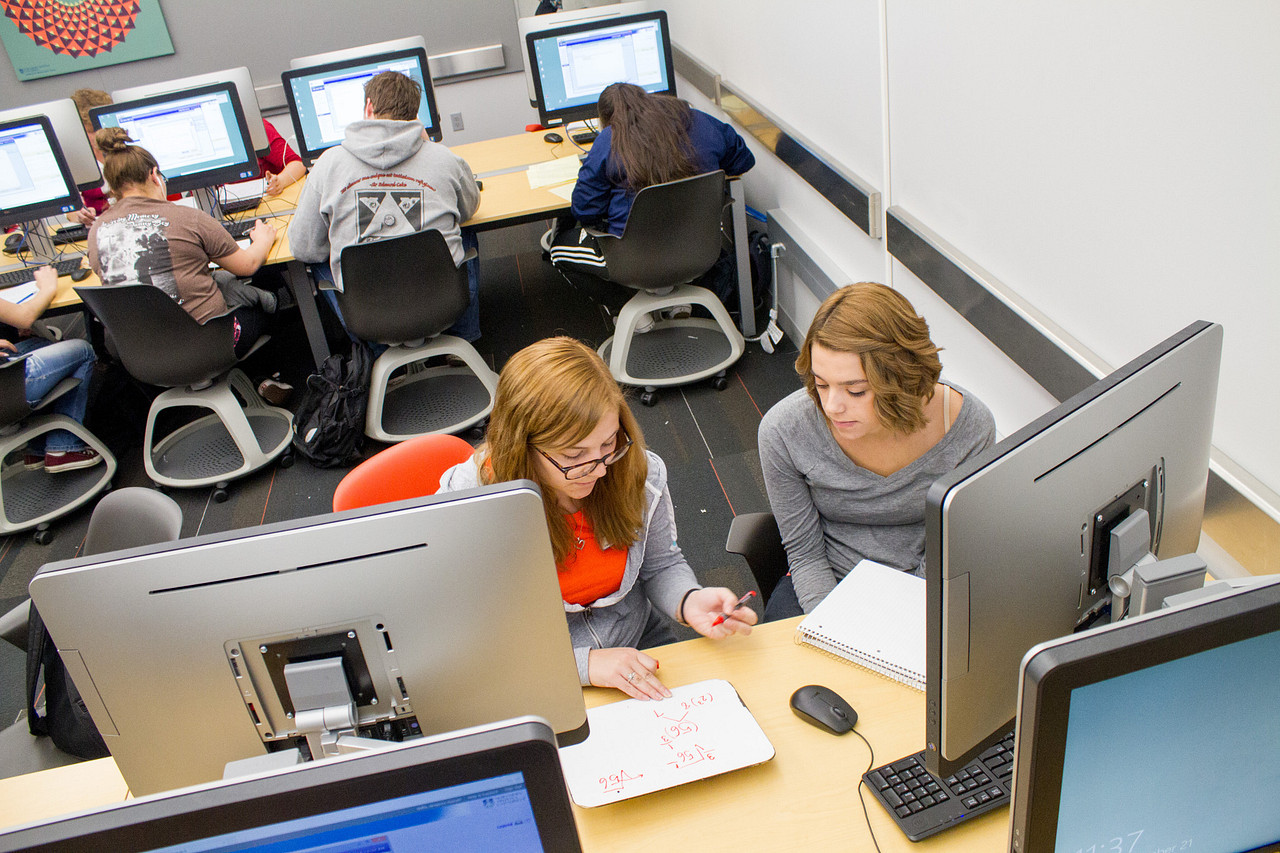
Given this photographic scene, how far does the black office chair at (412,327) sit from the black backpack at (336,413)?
0.05 meters

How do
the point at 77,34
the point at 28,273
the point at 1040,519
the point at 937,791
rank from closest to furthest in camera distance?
1. the point at 1040,519
2. the point at 937,791
3. the point at 28,273
4. the point at 77,34

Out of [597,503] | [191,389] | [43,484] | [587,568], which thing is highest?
[597,503]

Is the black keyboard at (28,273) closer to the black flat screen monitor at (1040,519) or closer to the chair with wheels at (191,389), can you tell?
the chair with wheels at (191,389)

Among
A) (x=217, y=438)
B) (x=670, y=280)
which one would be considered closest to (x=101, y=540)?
(x=217, y=438)

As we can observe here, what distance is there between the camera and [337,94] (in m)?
3.74

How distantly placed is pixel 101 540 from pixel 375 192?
1.74 metres

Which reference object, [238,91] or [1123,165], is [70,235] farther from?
[1123,165]

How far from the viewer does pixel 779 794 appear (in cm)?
115

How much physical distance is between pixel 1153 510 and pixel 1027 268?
907mm

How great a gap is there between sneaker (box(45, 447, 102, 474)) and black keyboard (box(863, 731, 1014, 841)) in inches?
127

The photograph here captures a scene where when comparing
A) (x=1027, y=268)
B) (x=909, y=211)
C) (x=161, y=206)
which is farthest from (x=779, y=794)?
(x=161, y=206)

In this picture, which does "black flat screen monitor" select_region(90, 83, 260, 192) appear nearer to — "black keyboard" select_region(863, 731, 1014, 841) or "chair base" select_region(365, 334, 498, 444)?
"chair base" select_region(365, 334, 498, 444)

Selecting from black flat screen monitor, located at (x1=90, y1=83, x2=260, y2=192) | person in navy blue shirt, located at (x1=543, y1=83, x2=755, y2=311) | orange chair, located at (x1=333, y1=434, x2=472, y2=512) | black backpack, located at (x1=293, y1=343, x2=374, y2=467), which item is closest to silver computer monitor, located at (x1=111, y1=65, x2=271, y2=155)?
black flat screen monitor, located at (x1=90, y1=83, x2=260, y2=192)

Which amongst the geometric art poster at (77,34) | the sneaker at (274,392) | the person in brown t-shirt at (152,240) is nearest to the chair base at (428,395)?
the sneaker at (274,392)
